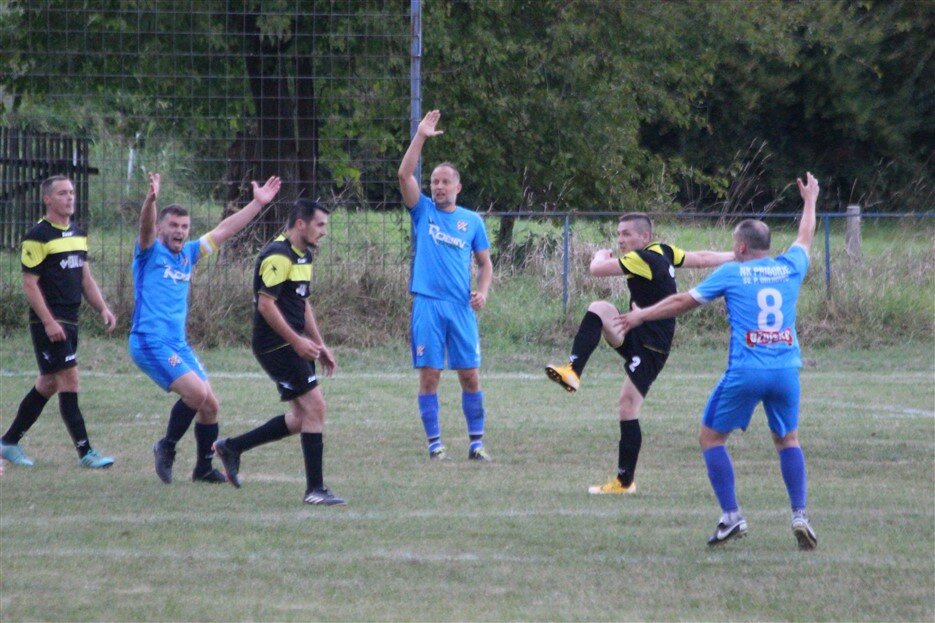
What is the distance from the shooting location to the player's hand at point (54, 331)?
8.55 metres

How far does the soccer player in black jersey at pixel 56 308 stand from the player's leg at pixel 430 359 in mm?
2220

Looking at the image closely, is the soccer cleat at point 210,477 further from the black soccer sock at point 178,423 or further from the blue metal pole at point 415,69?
the blue metal pole at point 415,69

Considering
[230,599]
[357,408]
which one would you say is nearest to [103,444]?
[357,408]

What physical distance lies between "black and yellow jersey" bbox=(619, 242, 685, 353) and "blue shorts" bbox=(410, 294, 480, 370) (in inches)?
62.4

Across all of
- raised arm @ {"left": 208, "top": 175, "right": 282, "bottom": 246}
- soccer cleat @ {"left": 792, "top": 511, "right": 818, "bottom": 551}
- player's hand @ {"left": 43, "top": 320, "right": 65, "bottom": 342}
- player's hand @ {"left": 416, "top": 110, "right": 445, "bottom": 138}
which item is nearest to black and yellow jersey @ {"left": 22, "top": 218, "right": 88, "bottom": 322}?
player's hand @ {"left": 43, "top": 320, "right": 65, "bottom": 342}

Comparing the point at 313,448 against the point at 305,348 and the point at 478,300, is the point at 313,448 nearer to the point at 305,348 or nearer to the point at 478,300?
the point at 305,348

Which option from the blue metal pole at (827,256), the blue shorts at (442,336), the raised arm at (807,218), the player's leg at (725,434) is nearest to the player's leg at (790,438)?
the player's leg at (725,434)

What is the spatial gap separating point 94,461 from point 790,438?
4.73 metres

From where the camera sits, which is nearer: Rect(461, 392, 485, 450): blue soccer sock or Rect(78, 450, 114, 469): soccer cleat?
Rect(78, 450, 114, 469): soccer cleat

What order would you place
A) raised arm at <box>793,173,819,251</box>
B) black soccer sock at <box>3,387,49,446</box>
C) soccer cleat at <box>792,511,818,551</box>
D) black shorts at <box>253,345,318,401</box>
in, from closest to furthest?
1. soccer cleat at <box>792,511,818,551</box>
2. raised arm at <box>793,173,819,251</box>
3. black shorts at <box>253,345,318,401</box>
4. black soccer sock at <box>3,387,49,446</box>

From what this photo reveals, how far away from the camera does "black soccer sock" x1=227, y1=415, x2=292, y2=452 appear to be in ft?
25.7

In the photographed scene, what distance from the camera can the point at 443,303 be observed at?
9.30 metres

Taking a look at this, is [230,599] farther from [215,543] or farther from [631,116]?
[631,116]

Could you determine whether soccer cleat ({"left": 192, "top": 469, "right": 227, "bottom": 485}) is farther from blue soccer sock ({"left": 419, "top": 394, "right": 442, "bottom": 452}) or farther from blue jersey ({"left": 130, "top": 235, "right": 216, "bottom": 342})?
blue soccer sock ({"left": 419, "top": 394, "right": 442, "bottom": 452})
